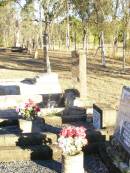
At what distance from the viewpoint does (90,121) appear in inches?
544

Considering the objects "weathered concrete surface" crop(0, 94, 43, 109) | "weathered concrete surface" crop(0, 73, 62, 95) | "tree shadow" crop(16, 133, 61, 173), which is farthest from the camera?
"weathered concrete surface" crop(0, 73, 62, 95)

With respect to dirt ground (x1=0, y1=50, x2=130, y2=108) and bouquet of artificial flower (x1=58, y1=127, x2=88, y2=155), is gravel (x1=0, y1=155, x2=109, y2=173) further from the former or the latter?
dirt ground (x1=0, y1=50, x2=130, y2=108)

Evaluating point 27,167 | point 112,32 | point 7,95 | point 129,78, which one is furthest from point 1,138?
point 112,32

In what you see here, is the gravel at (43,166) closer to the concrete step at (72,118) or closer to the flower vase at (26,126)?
the flower vase at (26,126)

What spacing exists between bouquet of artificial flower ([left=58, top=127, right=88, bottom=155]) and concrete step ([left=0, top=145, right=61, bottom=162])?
1513 mm

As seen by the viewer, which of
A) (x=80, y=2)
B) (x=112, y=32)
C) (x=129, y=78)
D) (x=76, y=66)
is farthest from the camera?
(x=80, y=2)

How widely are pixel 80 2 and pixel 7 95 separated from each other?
23.0 m

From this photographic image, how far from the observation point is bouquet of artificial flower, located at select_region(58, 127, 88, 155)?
8.68 m

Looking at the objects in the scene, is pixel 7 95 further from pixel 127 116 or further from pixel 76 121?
pixel 127 116

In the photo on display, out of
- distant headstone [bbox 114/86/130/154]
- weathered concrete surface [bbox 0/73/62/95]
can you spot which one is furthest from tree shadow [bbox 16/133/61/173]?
weathered concrete surface [bbox 0/73/62/95]

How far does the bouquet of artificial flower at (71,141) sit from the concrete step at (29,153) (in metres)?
1.51

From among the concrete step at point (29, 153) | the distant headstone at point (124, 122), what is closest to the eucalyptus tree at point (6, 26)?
the concrete step at point (29, 153)

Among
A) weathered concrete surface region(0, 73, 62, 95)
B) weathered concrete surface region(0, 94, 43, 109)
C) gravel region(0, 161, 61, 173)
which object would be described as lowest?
gravel region(0, 161, 61, 173)

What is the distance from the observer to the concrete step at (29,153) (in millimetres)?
10133
